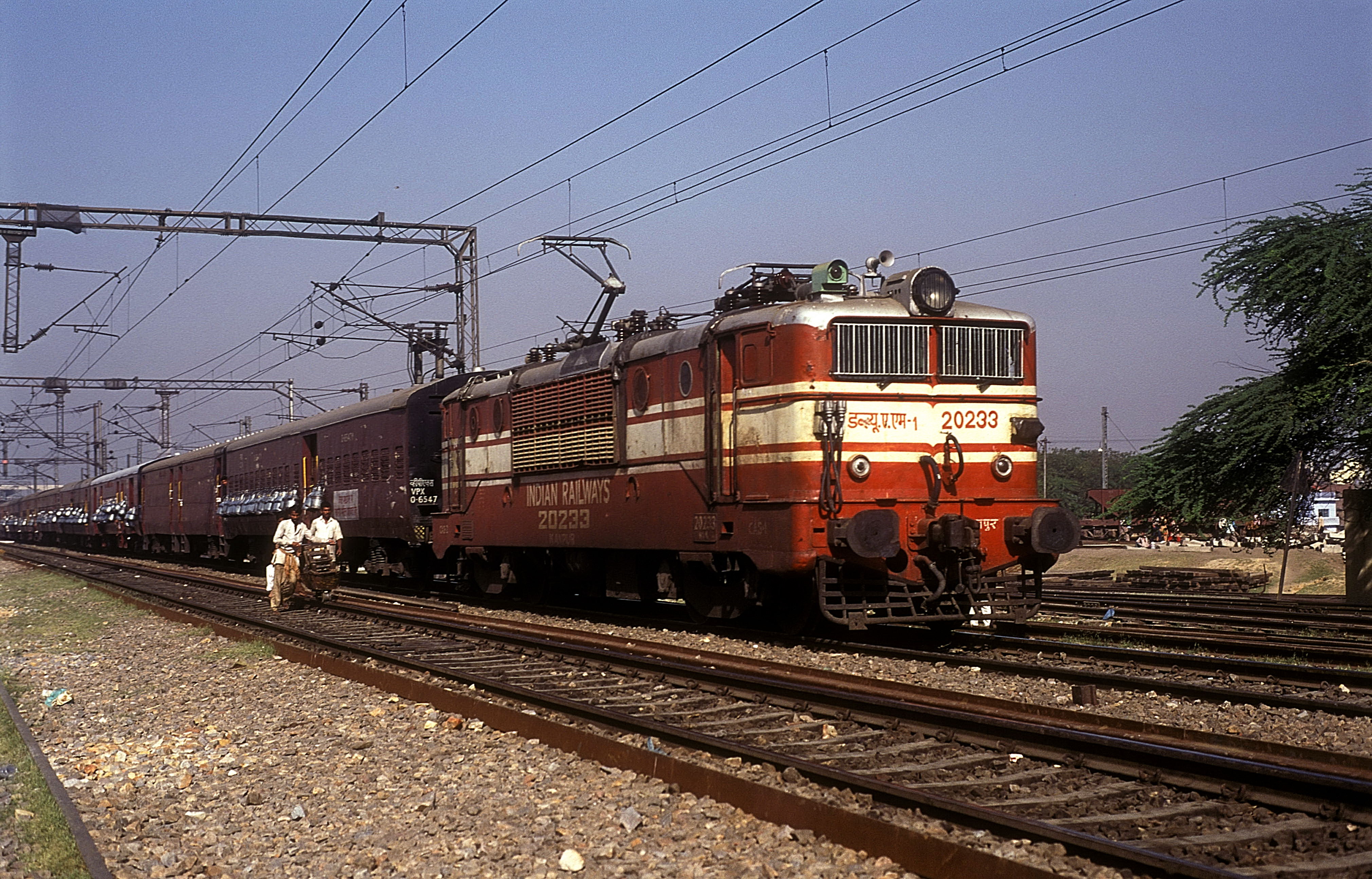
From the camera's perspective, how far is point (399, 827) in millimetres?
6648

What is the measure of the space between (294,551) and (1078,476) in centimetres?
10028

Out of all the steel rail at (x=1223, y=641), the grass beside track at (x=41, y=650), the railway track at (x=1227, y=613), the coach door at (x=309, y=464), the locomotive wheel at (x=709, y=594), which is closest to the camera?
the grass beside track at (x=41, y=650)

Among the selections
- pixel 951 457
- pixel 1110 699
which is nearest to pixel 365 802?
pixel 1110 699

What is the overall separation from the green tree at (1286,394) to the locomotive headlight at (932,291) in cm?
1056

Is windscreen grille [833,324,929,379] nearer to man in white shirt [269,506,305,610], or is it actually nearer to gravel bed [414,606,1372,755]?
gravel bed [414,606,1372,755]

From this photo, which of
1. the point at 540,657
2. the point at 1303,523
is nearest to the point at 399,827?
the point at 540,657

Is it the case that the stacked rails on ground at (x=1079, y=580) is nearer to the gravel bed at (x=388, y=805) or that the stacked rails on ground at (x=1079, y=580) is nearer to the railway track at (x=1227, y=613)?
the railway track at (x=1227, y=613)

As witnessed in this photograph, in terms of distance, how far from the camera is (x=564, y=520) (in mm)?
17203

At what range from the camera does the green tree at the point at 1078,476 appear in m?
80.1

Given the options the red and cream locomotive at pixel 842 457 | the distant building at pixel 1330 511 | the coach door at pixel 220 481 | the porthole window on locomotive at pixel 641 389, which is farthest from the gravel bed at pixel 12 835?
the distant building at pixel 1330 511

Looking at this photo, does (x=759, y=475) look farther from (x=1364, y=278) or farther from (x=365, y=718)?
(x=1364, y=278)

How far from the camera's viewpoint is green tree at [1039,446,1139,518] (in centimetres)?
8006

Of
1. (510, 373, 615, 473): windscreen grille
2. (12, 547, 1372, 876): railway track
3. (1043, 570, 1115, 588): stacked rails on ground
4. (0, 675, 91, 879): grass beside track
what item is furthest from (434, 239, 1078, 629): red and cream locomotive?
(1043, 570, 1115, 588): stacked rails on ground

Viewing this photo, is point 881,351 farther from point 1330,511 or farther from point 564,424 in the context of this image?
point 1330,511
